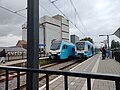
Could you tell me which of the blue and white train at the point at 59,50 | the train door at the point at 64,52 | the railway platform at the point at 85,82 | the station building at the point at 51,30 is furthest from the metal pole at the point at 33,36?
the station building at the point at 51,30

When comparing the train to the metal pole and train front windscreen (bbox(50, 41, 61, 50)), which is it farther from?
the metal pole

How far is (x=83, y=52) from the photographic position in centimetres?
2572

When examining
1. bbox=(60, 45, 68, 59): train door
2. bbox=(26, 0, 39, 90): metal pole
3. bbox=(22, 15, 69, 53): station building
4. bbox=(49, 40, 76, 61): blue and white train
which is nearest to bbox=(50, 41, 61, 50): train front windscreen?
bbox=(49, 40, 76, 61): blue and white train

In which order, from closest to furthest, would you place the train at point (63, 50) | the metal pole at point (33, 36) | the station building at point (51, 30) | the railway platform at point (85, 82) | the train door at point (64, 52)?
the metal pole at point (33, 36) → the railway platform at point (85, 82) → the train at point (63, 50) → the train door at point (64, 52) → the station building at point (51, 30)

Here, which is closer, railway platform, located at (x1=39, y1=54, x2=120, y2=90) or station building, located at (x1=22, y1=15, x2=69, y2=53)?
railway platform, located at (x1=39, y1=54, x2=120, y2=90)

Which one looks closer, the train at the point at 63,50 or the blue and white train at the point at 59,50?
the blue and white train at the point at 59,50

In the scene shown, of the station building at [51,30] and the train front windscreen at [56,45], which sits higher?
the station building at [51,30]

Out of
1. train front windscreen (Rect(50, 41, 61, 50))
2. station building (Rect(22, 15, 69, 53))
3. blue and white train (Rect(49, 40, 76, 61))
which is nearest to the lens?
blue and white train (Rect(49, 40, 76, 61))

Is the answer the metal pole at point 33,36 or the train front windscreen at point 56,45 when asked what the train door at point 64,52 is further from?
the metal pole at point 33,36

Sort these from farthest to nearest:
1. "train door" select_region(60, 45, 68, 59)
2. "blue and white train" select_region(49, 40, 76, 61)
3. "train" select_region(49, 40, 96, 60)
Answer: "train door" select_region(60, 45, 68, 59), "train" select_region(49, 40, 96, 60), "blue and white train" select_region(49, 40, 76, 61)

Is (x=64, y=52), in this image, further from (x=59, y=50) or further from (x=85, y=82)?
(x=85, y=82)

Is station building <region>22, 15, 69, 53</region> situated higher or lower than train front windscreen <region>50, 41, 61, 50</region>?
higher

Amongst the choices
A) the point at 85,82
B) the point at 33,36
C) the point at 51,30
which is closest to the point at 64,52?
the point at 33,36

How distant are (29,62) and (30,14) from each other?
71 cm
